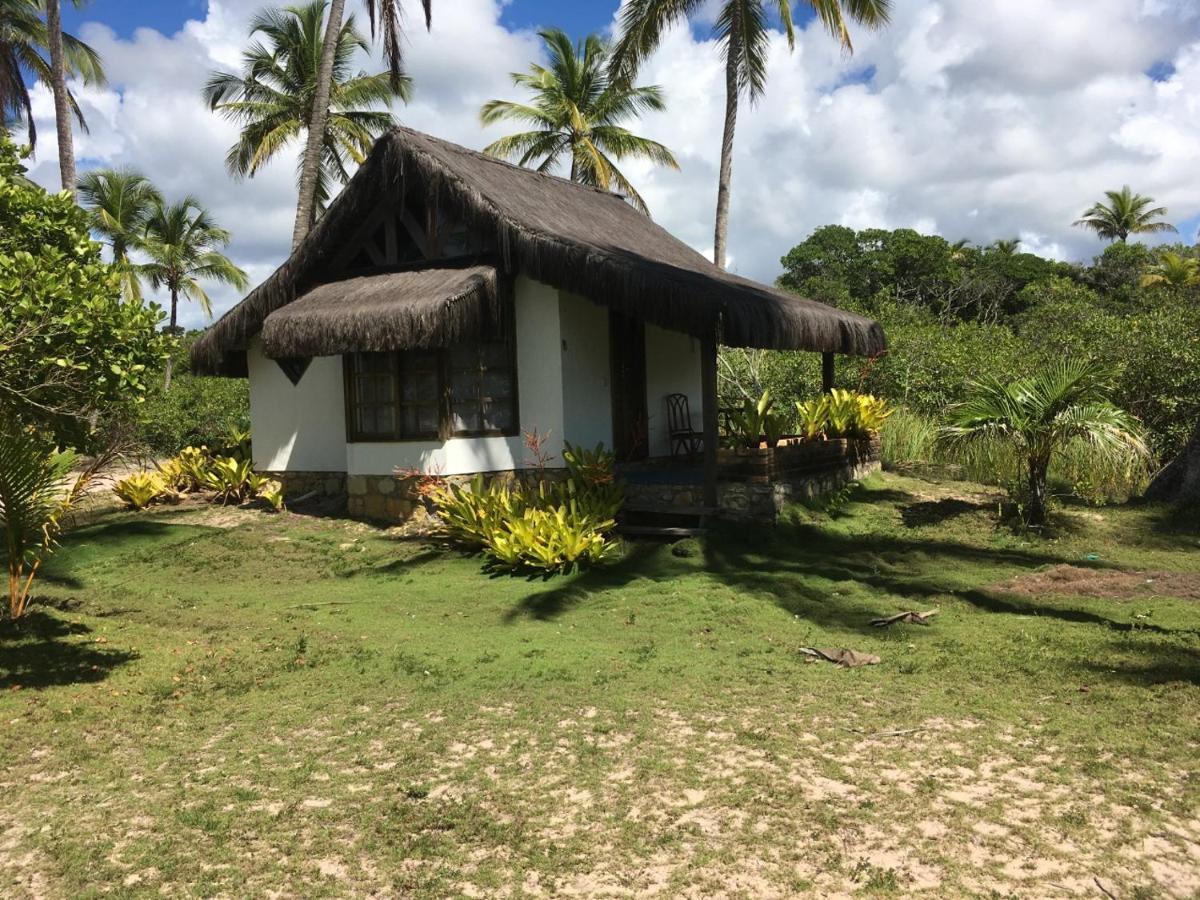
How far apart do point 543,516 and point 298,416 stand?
5328mm

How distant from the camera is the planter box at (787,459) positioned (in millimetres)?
9359

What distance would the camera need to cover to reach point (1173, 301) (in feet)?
62.7

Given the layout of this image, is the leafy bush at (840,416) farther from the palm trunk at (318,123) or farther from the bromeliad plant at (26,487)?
the palm trunk at (318,123)

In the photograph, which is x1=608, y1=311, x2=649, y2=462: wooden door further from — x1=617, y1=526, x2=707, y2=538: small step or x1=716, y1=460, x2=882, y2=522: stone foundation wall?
x1=716, y1=460, x2=882, y2=522: stone foundation wall

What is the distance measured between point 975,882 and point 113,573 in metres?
8.71

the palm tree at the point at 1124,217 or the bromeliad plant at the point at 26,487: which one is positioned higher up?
the palm tree at the point at 1124,217

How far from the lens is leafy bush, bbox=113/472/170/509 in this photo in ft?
41.2

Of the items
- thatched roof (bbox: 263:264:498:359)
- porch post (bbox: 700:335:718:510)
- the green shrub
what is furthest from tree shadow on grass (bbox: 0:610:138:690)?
the green shrub

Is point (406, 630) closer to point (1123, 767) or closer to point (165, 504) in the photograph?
point (1123, 767)

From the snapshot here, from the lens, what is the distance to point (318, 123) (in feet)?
53.3

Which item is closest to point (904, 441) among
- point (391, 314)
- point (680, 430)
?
point (680, 430)

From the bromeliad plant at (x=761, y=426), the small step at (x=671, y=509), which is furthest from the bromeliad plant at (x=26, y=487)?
the bromeliad plant at (x=761, y=426)

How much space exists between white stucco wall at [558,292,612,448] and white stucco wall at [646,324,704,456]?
1050 mm

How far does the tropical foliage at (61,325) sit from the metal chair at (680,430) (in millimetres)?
7835
